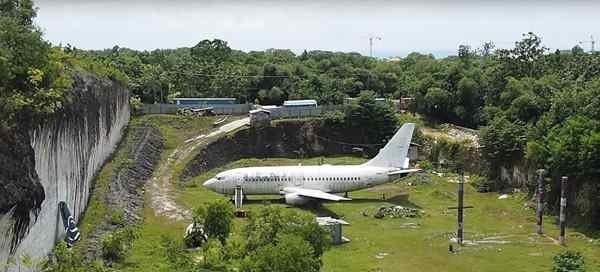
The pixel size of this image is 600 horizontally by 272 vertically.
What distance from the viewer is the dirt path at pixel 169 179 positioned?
1364 inches

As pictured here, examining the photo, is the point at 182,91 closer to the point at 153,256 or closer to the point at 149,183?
the point at 149,183

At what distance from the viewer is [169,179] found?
1654 inches

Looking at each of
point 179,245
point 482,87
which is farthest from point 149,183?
point 482,87

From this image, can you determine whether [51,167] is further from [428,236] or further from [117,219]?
[428,236]

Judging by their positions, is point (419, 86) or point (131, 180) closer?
point (131, 180)

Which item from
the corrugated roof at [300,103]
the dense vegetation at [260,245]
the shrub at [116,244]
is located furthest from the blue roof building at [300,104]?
the shrub at [116,244]

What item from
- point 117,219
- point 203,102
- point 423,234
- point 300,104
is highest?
point 203,102

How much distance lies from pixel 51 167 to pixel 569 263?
702 inches

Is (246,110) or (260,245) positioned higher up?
(246,110)

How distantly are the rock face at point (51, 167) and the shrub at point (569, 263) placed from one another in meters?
16.9

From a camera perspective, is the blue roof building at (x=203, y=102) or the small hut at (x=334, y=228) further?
the blue roof building at (x=203, y=102)

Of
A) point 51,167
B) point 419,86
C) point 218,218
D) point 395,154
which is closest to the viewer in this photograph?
point 51,167

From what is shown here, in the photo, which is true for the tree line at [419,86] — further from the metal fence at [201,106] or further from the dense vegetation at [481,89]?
the metal fence at [201,106]

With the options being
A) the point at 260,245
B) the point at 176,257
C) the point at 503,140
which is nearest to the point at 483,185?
the point at 503,140
